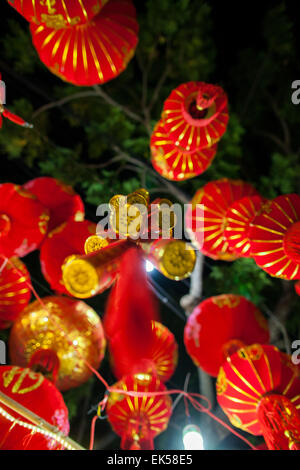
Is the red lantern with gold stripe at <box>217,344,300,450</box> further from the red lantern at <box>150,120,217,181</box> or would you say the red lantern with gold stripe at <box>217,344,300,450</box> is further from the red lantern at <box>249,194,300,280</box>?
the red lantern at <box>150,120,217,181</box>

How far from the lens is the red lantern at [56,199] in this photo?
254cm

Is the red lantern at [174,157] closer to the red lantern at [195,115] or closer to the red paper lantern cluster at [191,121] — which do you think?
the red paper lantern cluster at [191,121]

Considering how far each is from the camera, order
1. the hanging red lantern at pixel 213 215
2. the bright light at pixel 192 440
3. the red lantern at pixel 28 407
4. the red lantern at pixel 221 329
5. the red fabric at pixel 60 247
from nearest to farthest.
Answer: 1. the red lantern at pixel 28 407
2. the red fabric at pixel 60 247
3. the red lantern at pixel 221 329
4. the hanging red lantern at pixel 213 215
5. the bright light at pixel 192 440

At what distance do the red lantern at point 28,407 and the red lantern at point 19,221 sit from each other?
826 millimetres

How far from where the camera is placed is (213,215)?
246 centimetres

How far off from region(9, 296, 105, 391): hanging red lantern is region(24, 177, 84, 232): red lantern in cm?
75

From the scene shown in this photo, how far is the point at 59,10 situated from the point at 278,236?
1.90 metres

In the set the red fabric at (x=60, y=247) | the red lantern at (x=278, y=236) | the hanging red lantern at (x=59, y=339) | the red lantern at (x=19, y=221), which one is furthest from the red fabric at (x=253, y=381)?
the red lantern at (x=19, y=221)

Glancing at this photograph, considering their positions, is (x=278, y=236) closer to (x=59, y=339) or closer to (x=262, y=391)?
(x=262, y=391)

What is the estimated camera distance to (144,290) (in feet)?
3.59

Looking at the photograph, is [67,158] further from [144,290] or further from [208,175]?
[144,290]

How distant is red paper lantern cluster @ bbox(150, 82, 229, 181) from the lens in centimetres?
233

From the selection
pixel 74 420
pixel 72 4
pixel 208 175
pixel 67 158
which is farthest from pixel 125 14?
pixel 74 420

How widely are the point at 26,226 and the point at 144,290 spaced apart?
4.66 ft
